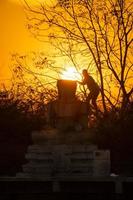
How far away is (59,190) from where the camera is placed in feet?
55.3

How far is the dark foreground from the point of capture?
16828 mm

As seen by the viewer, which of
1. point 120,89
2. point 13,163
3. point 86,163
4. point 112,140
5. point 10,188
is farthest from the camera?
point 120,89

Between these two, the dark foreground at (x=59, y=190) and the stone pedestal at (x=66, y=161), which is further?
the dark foreground at (x=59, y=190)

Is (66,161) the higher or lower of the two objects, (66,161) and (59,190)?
the higher

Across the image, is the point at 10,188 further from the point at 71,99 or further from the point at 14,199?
the point at 71,99

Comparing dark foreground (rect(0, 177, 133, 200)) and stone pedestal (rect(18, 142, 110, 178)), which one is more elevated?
stone pedestal (rect(18, 142, 110, 178))

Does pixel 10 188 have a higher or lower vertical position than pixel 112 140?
lower

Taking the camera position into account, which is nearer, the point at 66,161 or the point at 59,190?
the point at 66,161

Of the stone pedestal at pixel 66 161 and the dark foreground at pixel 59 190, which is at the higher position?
the stone pedestal at pixel 66 161

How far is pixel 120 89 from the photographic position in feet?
98.2

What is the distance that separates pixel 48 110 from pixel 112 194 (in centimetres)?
257

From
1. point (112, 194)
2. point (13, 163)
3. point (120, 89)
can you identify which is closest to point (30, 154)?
point (112, 194)

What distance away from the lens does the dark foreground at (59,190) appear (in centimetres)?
1683

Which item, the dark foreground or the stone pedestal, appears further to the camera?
the dark foreground
